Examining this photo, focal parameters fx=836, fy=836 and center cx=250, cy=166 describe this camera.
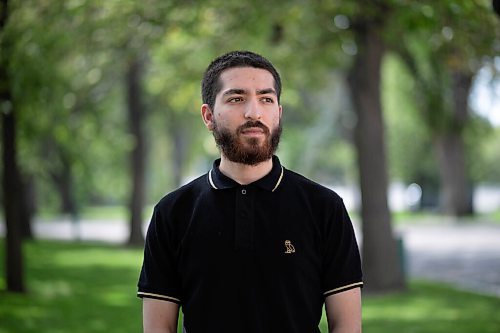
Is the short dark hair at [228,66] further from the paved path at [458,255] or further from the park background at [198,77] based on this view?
the paved path at [458,255]

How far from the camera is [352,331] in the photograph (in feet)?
9.61

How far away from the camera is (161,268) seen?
2994 millimetres

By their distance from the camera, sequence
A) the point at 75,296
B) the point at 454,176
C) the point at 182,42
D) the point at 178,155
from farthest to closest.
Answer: the point at 178,155 < the point at 454,176 < the point at 182,42 < the point at 75,296

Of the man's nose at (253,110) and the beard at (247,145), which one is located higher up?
the man's nose at (253,110)

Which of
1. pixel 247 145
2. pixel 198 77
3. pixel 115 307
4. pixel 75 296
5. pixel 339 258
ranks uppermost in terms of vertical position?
pixel 198 77

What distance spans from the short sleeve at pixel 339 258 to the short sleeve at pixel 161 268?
21.3 inches

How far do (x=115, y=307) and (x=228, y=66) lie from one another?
33.3 ft

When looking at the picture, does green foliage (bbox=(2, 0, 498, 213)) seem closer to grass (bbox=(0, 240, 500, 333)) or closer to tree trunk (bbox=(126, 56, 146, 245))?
tree trunk (bbox=(126, 56, 146, 245))

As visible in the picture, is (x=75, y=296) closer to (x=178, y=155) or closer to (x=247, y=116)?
(x=247, y=116)

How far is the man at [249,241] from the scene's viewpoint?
112 inches

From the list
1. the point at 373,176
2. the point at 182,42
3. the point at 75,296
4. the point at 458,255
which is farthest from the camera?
the point at 458,255

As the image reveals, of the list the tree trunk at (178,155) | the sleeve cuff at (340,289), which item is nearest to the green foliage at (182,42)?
the sleeve cuff at (340,289)

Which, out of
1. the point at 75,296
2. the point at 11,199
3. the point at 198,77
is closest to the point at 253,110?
the point at 11,199

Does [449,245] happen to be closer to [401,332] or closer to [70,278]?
[70,278]
